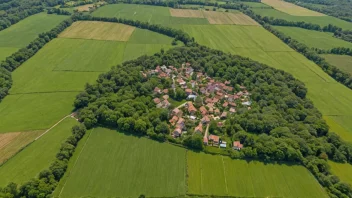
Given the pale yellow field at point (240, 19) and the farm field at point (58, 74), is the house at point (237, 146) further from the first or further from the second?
the pale yellow field at point (240, 19)

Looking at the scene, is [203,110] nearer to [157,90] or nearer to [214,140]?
[214,140]

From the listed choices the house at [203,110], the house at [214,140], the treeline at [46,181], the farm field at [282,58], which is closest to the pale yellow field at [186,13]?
the farm field at [282,58]

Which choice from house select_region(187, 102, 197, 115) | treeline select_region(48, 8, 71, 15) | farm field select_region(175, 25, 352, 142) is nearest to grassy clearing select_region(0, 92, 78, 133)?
house select_region(187, 102, 197, 115)

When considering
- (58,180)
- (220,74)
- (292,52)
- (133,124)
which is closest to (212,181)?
(133,124)

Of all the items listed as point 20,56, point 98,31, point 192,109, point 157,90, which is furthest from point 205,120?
point 98,31

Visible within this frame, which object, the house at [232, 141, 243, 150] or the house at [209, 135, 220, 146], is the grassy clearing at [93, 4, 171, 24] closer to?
the house at [209, 135, 220, 146]
